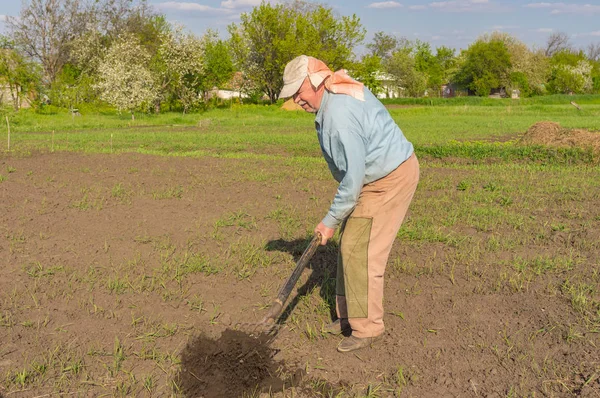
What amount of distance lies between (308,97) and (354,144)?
1.39 ft

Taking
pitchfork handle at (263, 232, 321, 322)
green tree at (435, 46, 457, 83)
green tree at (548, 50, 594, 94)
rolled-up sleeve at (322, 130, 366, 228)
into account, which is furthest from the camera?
green tree at (435, 46, 457, 83)

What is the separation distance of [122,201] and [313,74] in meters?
5.58

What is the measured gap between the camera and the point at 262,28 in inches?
1977

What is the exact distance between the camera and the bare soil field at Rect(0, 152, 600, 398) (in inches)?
141

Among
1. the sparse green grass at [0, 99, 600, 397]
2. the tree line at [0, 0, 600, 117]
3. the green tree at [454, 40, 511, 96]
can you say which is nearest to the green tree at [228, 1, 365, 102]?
the tree line at [0, 0, 600, 117]

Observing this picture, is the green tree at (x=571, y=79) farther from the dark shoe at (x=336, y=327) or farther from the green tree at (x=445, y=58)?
the dark shoe at (x=336, y=327)

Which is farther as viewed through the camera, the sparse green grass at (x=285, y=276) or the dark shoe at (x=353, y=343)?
the dark shoe at (x=353, y=343)

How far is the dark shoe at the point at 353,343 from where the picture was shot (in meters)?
3.93

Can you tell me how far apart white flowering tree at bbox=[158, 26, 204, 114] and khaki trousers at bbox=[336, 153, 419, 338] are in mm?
36933

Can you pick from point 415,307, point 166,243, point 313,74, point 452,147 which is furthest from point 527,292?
point 452,147

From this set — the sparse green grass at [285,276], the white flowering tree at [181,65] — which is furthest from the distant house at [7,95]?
the sparse green grass at [285,276]

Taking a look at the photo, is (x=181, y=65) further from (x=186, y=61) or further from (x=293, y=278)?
(x=293, y=278)

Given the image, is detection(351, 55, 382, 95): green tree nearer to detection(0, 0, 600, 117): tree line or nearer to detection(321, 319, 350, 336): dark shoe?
detection(0, 0, 600, 117): tree line

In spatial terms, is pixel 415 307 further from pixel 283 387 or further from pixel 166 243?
pixel 166 243
